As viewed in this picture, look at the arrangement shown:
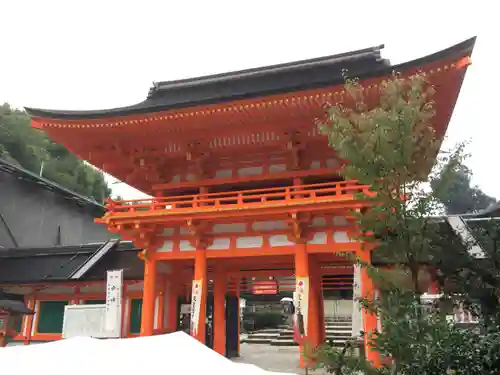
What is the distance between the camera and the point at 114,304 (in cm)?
1245

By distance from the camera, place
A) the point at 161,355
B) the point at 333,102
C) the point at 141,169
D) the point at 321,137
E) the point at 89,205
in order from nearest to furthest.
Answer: the point at 161,355 < the point at 333,102 < the point at 321,137 < the point at 141,169 < the point at 89,205

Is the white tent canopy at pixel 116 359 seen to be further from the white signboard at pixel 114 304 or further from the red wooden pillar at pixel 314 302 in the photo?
the white signboard at pixel 114 304

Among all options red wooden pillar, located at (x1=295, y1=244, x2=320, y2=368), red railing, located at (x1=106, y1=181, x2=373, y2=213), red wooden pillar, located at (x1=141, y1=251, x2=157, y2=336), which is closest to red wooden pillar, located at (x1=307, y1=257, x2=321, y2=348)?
red wooden pillar, located at (x1=295, y1=244, x2=320, y2=368)

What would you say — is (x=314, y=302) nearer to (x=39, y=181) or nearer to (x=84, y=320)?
(x=84, y=320)

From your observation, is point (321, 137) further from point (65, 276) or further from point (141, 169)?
Answer: point (65, 276)

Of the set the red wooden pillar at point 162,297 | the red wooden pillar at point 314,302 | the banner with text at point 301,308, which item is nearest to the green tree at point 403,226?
the banner with text at point 301,308

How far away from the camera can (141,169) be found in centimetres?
1327

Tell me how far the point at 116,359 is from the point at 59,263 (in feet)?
47.3

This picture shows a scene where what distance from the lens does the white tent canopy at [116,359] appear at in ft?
9.47

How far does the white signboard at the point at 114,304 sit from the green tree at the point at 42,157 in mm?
24923

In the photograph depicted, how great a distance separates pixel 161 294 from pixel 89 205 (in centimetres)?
1650

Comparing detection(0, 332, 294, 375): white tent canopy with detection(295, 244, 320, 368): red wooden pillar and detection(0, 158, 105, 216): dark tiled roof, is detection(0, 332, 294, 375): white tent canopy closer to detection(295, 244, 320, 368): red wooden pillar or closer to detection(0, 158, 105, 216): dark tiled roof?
detection(295, 244, 320, 368): red wooden pillar

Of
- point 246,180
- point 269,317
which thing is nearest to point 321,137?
point 246,180

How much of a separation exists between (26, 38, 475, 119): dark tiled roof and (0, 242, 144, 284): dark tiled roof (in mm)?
5799
